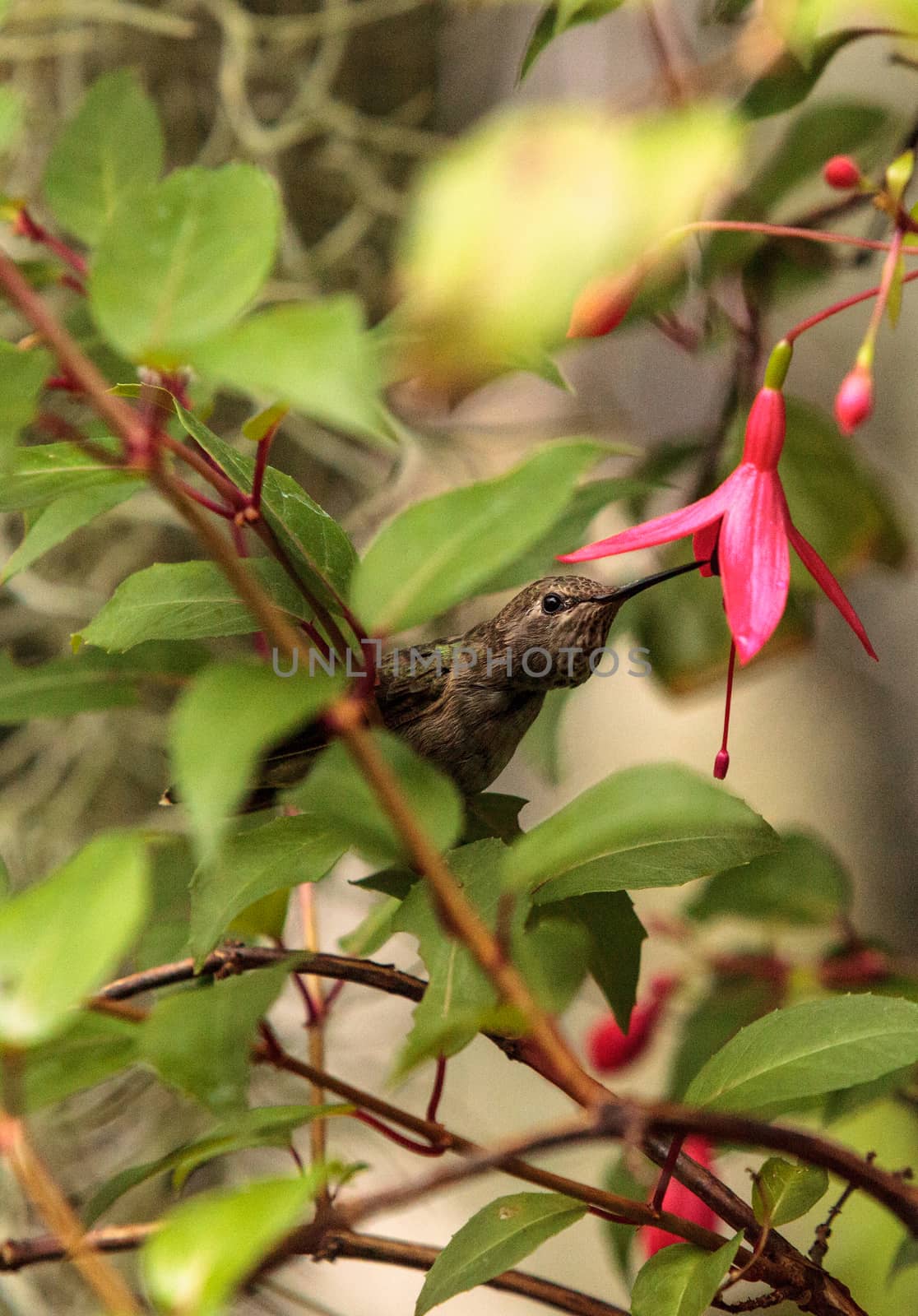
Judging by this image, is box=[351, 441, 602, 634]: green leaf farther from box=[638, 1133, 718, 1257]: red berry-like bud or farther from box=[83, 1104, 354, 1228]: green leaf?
box=[638, 1133, 718, 1257]: red berry-like bud

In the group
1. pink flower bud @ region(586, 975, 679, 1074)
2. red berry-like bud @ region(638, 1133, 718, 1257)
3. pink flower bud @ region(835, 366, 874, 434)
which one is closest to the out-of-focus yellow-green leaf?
pink flower bud @ region(835, 366, 874, 434)

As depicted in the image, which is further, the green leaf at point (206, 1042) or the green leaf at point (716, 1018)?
the green leaf at point (716, 1018)

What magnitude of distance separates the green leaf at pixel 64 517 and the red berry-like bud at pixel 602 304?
15 cm

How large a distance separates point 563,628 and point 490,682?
34mm

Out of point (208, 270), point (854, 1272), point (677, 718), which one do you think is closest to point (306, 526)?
point (208, 270)

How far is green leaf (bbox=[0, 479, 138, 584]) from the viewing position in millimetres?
322

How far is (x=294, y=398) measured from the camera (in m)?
0.18

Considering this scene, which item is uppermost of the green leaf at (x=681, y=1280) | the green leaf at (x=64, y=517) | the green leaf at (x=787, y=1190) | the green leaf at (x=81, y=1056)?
the green leaf at (x=64, y=517)

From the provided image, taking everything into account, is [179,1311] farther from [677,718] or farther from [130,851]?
[677,718]

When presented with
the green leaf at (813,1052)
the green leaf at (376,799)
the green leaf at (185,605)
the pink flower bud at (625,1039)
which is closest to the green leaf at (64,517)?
the green leaf at (185,605)

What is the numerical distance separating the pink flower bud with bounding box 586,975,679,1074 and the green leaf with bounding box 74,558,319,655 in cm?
41

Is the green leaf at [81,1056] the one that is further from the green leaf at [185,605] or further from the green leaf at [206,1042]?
the green leaf at [185,605]

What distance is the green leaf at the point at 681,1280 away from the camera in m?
0.30

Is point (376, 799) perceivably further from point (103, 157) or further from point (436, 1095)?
point (103, 157)
